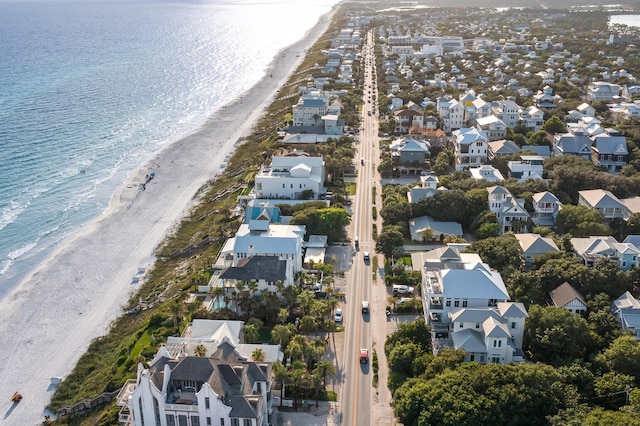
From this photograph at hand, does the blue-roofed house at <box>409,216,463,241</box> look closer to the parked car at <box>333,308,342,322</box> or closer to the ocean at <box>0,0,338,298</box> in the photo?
the parked car at <box>333,308,342,322</box>

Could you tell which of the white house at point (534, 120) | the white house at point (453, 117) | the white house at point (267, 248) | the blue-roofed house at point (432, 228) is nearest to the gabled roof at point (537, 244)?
the blue-roofed house at point (432, 228)

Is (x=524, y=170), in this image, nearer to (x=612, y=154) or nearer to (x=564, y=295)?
(x=612, y=154)

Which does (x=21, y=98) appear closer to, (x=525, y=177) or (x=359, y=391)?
(x=525, y=177)

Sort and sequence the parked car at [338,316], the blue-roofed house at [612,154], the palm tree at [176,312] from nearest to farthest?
the palm tree at [176,312] < the parked car at [338,316] < the blue-roofed house at [612,154]

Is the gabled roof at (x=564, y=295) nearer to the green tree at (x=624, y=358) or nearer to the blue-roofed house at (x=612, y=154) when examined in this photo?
the green tree at (x=624, y=358)

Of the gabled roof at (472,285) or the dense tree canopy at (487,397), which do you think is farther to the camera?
the gabled roof at (472,285)

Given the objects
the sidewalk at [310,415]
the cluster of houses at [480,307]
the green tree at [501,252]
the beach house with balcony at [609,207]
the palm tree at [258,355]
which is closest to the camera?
the sidewalk at [310,415]

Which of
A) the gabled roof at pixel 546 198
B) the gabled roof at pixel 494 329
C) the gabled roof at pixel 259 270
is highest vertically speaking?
the gabled roof at pixel 259 270

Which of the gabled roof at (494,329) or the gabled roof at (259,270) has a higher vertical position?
the gabled roof at (259,270)

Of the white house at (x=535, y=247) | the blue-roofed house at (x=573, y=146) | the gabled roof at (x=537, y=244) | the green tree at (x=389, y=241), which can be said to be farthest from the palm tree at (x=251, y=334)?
the blue-roofed house at (x=573, y=146)
